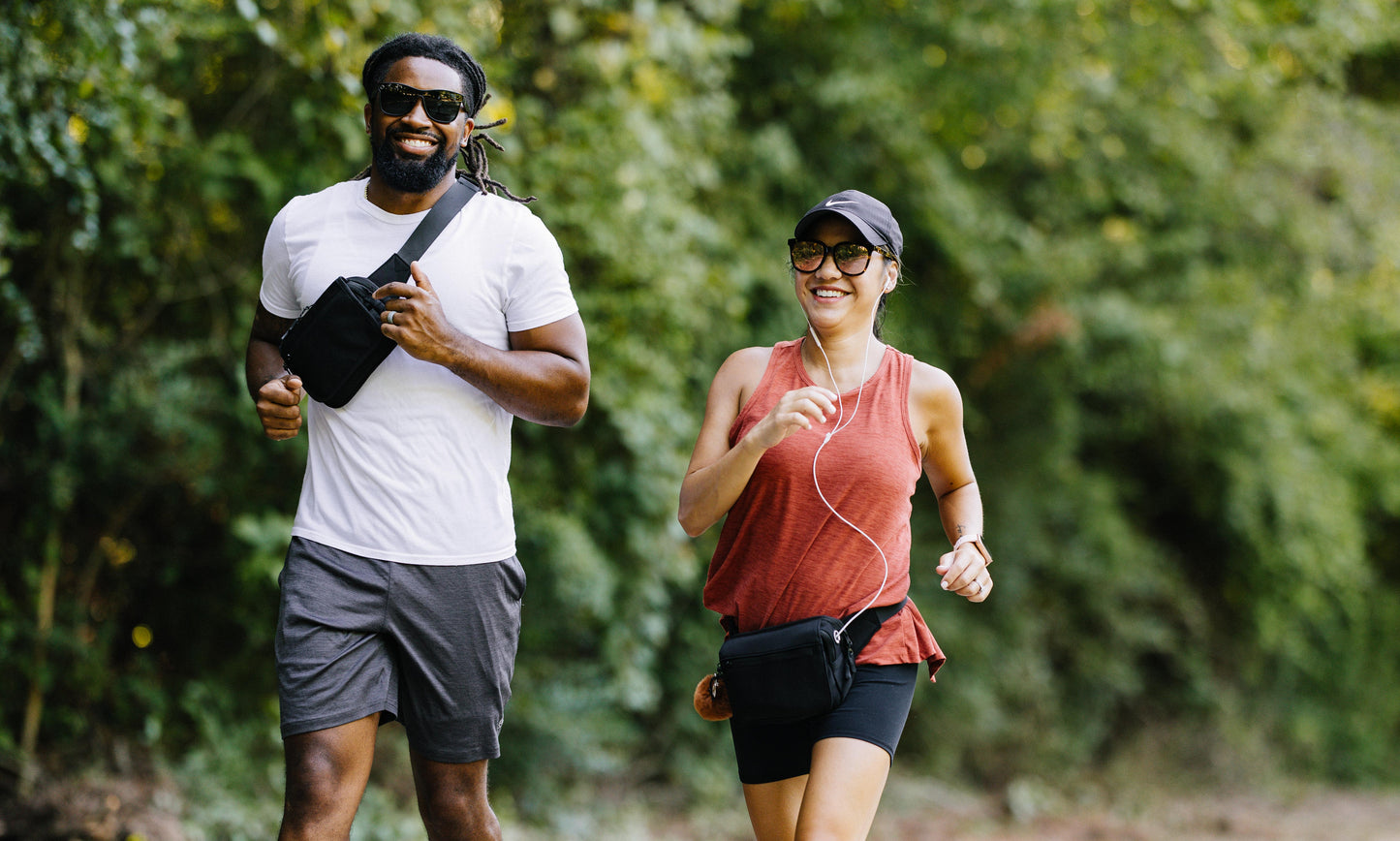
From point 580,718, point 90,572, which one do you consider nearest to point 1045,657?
point 580,718

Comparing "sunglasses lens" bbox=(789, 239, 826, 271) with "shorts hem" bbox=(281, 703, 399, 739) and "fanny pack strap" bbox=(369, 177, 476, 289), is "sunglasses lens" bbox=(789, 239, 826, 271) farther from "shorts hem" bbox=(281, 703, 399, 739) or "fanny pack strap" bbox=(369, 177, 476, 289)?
"shorts hem" bbox=(281, 703, 399, 739)

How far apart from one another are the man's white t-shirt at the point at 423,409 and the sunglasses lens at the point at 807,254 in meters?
0.58

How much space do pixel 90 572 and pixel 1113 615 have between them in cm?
766

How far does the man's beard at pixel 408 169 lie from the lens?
2969 millimetres

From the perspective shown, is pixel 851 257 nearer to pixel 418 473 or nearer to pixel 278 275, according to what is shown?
pixel 418 473

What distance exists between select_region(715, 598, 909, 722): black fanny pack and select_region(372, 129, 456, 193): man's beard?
1354 millimetres

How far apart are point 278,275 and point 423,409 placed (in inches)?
22.5

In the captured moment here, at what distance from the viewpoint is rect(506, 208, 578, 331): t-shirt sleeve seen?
303 cm

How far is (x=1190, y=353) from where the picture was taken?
29.7 ft

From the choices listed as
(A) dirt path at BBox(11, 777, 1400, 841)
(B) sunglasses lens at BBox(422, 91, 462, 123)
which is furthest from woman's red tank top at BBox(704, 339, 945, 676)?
(A) dirt path at BBox(11, 777, 1400, 841)

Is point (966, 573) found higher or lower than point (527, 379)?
lower

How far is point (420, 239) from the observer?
2.96m

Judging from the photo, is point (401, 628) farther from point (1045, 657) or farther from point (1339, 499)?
point (1339, 499)

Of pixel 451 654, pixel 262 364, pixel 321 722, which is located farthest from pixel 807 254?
pixel 321 722
